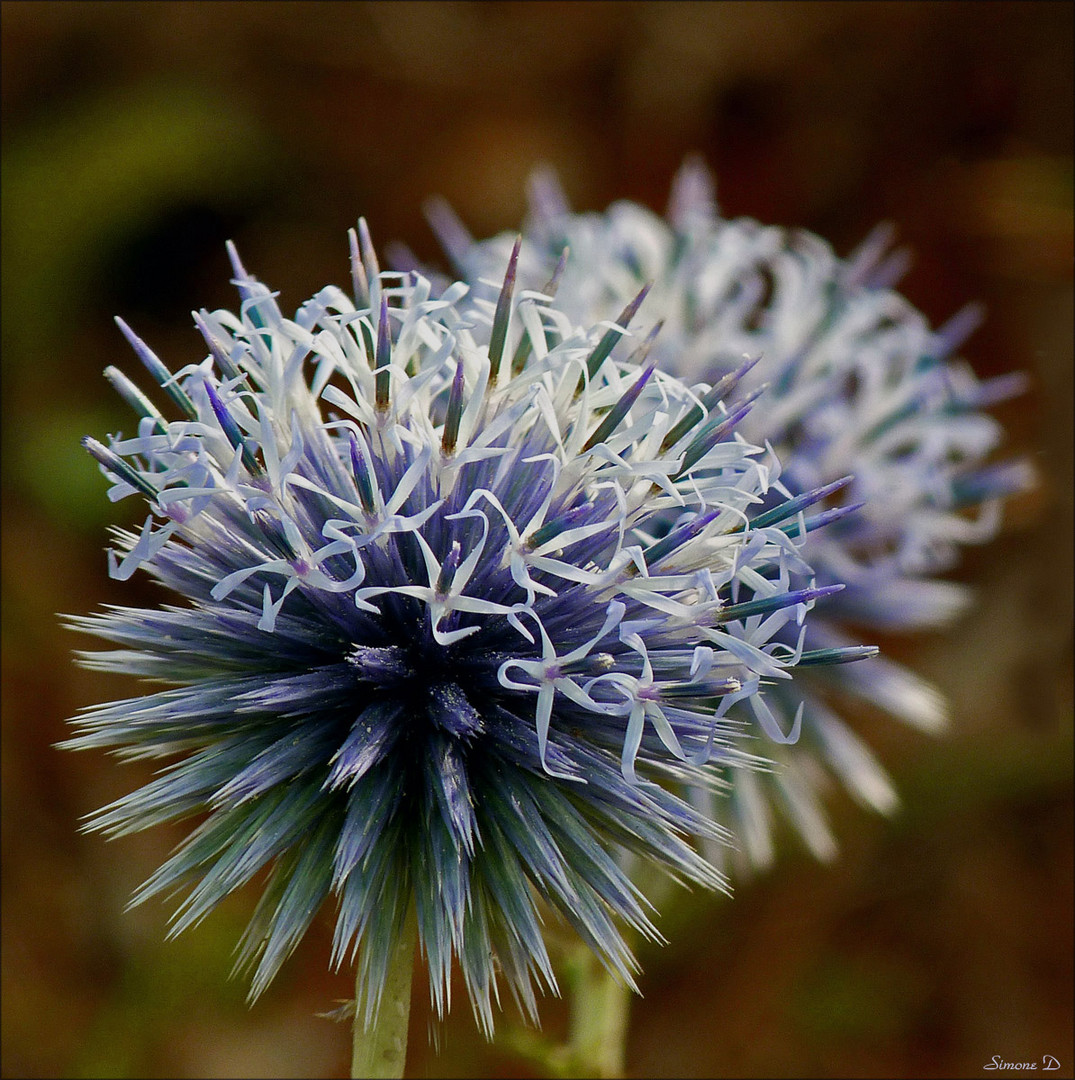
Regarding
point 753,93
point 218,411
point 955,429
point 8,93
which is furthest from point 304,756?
point 753,93

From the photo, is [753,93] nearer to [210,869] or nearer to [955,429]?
[955,429]

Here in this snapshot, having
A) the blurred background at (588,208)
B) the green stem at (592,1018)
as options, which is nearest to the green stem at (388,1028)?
the green stem at (592,1018)

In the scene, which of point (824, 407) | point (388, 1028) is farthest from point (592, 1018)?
point (824, 407)

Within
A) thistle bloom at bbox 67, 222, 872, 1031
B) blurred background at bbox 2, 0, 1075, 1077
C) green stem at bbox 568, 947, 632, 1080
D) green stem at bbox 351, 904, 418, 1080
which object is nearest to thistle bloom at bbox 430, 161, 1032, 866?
green stem at bbox 568, 947, 632, 1080

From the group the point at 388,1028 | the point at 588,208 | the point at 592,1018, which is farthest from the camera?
the point at 588,208

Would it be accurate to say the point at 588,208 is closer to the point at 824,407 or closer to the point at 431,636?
the point at 824,407
